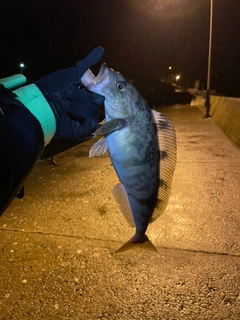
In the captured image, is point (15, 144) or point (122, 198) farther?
point (122, 198)

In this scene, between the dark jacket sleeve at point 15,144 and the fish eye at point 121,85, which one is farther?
the fish eye at point 121,85

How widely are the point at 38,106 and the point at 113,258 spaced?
6.59 feet

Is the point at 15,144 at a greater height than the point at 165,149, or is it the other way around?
the point at 15,144

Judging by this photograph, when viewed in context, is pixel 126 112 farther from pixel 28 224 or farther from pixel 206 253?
pixel 28 224

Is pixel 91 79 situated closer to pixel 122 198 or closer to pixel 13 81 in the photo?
pixel 13 81

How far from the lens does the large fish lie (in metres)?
2.13

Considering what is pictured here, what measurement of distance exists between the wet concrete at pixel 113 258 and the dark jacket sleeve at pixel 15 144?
155 cm

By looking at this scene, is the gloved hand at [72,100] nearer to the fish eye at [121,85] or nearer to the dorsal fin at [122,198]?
the fish eye at [121,85]

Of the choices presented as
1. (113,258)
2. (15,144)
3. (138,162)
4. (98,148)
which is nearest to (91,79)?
(98,148)

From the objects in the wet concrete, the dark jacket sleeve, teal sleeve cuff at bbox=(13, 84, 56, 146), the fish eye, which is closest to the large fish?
the fish eye

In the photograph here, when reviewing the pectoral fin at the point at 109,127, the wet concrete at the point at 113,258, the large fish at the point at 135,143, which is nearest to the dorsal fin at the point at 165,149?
the large fish at the point at 135,143

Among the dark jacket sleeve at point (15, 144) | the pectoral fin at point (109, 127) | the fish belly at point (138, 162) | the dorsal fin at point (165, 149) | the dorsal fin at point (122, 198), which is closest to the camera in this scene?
the dark jacket sleeve at point (15, 144)

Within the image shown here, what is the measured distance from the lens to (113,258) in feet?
10.7

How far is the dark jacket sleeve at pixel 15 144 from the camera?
1.44 m
